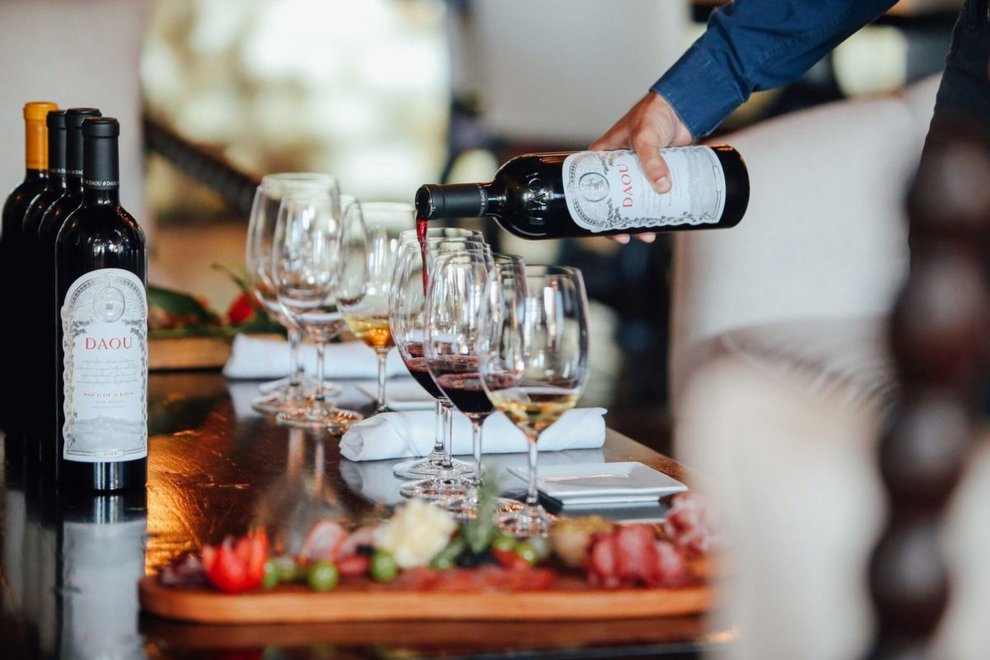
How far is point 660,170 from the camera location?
4.18ft

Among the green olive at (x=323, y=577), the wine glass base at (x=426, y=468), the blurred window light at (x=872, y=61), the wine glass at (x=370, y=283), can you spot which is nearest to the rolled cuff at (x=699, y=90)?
the wine glass at (x=370, y=283)

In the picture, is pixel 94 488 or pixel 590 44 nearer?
pixel 94 488

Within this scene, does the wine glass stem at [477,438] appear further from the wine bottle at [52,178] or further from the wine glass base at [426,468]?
the wine bottle at [52,178]

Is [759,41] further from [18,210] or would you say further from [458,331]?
[18,210]

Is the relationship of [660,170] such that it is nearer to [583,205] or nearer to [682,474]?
[583,205]

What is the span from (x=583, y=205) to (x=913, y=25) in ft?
10.7

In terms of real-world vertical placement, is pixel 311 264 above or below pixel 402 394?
above

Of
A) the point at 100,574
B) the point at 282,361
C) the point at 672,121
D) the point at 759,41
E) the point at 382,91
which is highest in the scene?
the point at 382,91

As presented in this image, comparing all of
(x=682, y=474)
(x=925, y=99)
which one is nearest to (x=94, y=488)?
(x=682, y=474)

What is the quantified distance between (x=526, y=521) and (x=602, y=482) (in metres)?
0.16

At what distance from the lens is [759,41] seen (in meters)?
1.80

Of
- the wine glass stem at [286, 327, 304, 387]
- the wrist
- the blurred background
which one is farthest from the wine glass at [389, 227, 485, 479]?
the blurred background

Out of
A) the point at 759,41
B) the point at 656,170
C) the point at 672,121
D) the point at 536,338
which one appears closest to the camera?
the point at 536,338

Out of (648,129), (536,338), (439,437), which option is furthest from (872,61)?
(536,338)
